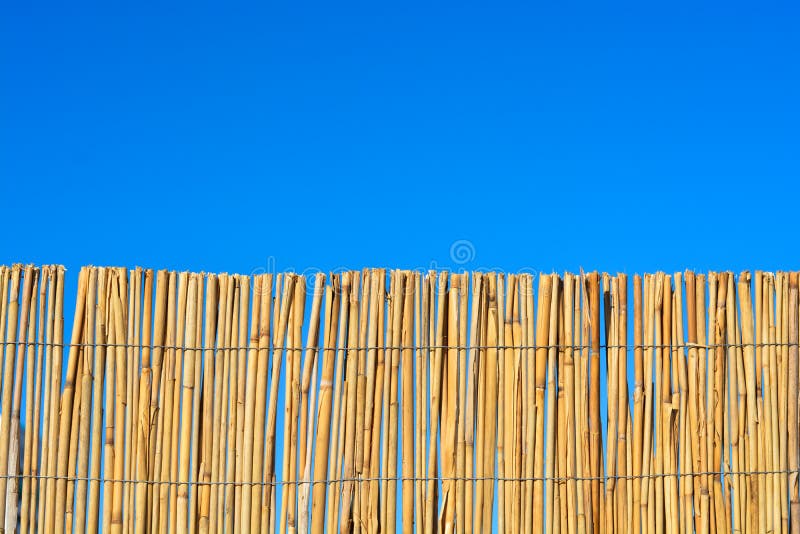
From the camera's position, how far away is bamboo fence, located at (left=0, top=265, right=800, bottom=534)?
3.47 m

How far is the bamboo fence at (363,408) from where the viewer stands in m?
3.47

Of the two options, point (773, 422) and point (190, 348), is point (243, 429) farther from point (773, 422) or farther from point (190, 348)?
point (773, 422)

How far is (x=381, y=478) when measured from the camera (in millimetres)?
3467

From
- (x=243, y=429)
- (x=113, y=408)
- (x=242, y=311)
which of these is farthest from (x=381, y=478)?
(x=113, y=408)

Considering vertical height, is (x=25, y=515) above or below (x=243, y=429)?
below

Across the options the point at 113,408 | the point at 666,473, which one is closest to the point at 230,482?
the point at 113,408

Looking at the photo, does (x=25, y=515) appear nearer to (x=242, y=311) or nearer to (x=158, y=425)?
(x=158, y=425)

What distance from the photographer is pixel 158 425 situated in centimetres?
348

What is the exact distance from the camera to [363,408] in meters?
3.48

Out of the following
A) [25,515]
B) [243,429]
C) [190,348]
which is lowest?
[25,515]

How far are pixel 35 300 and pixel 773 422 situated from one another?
2.90 metres

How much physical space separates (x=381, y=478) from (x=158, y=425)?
0.86 metres

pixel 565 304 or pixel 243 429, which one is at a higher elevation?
pixel 565 304

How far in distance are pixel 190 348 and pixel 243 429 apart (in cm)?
36
